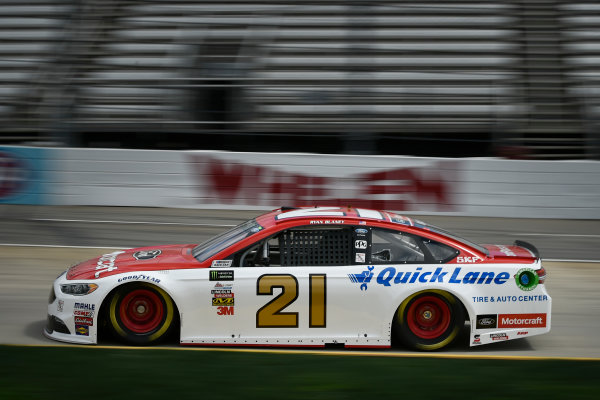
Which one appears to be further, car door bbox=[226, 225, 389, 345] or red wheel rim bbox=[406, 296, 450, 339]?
red wheel rim bbox=[406, 296, 450, 339]

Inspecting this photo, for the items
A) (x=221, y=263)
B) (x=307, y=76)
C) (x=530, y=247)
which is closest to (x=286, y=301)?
(x=221, y=263)

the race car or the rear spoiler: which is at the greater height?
the rear spoiler

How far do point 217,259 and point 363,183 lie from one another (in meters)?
7.62

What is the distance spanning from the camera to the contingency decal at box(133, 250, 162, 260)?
252 inches

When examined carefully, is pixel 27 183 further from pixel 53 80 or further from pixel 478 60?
pixel 478 60

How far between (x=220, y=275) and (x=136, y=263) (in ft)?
2.59

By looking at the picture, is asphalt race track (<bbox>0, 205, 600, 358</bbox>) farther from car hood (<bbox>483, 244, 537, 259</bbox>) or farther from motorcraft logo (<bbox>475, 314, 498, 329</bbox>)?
car hood (<bbox>483, 244, 537, 259</bbox>)

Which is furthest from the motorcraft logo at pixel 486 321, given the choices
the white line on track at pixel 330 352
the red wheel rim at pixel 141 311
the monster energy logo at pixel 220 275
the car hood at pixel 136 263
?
the red wheel rim at pixel 141 311

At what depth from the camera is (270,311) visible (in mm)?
5906

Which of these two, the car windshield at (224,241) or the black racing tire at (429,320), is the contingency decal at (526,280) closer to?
Result: the black racing tire at (429,320)

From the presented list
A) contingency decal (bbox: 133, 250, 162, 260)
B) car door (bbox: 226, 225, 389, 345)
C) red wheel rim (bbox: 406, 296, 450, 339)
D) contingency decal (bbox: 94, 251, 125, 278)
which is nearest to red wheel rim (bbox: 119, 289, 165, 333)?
contingency decal (bbox: 94, 251, 125, 278)

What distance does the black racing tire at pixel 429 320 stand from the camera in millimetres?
6023

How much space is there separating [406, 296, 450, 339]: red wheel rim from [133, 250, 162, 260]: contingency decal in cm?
227

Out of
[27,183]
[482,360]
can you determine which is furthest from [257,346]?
[27,183]
